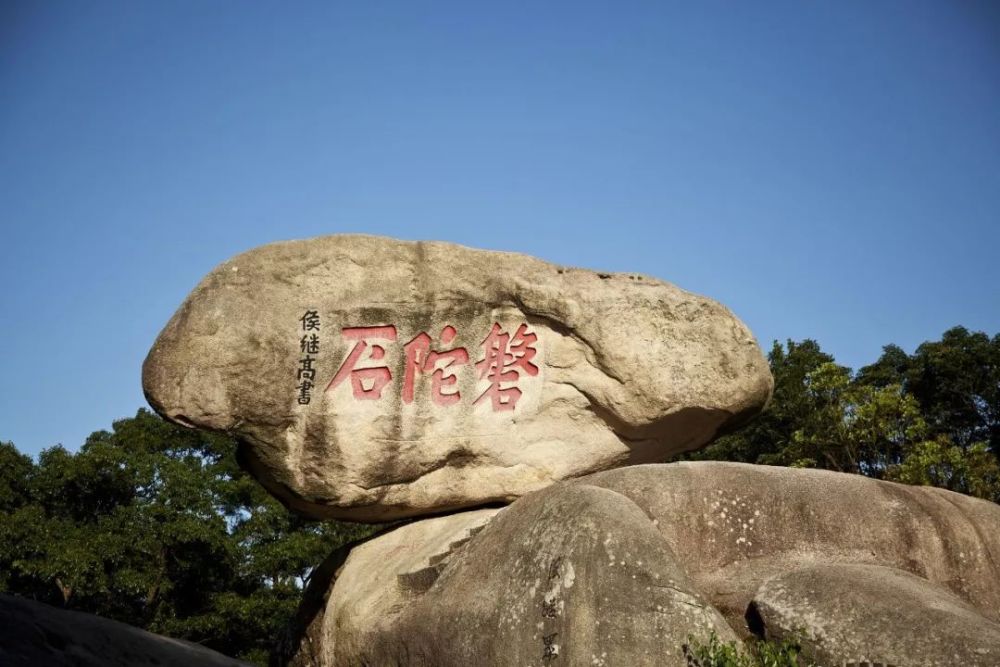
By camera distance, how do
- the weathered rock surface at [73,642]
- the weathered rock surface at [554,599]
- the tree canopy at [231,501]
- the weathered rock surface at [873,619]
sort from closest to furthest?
the weathered rock surface at [73,642] → the weathered rock surface at [873,619] → the weathered rock surface at [554,599] → the tree canopy at [231,501]

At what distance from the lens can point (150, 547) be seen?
71.2 feet

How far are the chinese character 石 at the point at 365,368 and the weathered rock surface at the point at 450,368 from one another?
20 mm

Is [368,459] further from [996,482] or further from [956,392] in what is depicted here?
[956,392]

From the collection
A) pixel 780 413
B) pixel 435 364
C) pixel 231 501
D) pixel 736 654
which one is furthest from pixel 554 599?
pixel 231 501

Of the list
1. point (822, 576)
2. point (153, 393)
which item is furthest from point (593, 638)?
point (153, 393)

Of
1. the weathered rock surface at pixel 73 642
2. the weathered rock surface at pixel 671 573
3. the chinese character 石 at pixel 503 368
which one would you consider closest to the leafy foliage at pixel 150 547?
the weathered rock surface at pixel 671 573

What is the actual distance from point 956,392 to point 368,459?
19670mm

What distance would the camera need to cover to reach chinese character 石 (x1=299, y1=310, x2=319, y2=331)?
9656 millimetres

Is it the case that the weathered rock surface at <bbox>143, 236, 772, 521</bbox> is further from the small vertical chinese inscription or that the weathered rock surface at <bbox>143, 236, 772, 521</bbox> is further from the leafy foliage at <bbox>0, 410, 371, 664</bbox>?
the leafy foliage at <bbox>0, 410, 371, 664</bbox>

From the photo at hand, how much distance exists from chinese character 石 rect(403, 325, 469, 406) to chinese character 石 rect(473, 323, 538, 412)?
0.23 meters

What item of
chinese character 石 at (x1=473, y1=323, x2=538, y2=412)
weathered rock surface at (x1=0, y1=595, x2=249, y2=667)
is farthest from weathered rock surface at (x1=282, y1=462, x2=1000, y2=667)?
weathered rock surface at (x1=0, y1=595, x2=249, y2=667)

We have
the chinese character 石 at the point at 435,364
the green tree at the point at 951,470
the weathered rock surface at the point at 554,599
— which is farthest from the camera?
the green tree at the point at 951,470

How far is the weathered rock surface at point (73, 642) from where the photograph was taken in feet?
16.5

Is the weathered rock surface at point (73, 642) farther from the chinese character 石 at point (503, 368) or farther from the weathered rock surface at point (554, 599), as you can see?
the chinese character 石 at point (503, 368)
